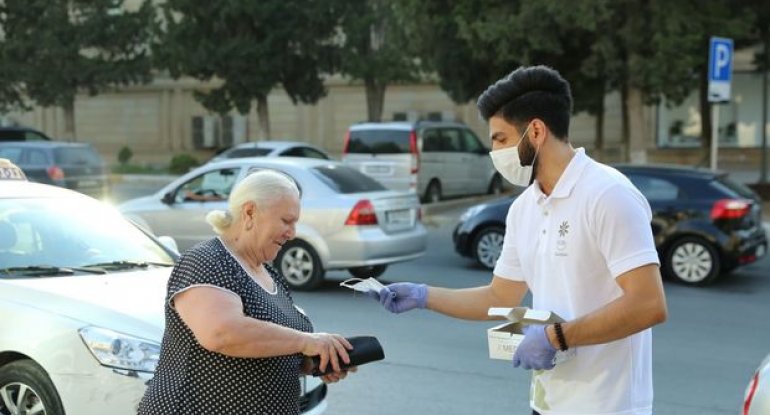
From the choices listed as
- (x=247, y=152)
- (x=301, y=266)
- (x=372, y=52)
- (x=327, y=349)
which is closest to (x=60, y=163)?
(x=247, y=152)

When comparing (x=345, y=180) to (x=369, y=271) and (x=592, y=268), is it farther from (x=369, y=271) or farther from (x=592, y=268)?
(x=592, y=268)

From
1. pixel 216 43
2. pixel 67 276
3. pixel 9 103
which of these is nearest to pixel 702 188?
pixel 67 276

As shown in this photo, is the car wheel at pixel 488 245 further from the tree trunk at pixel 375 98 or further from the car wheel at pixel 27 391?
the tree trunk at pixel 375 98

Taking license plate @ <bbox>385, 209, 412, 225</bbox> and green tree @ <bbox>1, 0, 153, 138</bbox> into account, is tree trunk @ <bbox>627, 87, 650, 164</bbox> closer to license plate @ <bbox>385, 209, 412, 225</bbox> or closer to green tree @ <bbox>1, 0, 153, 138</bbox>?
license plate @ <bbox>385, 209, 412, 225</bbox>

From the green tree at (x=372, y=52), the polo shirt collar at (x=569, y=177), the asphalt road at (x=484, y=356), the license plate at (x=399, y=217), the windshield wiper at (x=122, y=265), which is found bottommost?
the asphalt road at (x=484, y=356)

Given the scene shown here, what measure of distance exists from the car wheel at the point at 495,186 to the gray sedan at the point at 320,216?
11.4 meters

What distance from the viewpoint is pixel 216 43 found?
30516mm

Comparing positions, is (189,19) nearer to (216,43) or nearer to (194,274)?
(216,43)

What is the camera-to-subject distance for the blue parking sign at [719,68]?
14562 millimetres

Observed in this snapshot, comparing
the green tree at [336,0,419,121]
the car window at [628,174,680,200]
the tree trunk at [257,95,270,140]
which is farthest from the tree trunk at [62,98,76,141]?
the car window at [628,174,680,200]

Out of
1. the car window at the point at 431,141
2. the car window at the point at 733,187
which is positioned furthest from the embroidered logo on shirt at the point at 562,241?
the car window at the point at 431,141

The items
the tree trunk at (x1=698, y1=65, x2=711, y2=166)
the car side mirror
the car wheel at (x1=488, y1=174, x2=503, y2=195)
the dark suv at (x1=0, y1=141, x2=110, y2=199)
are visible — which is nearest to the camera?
the car side mirror

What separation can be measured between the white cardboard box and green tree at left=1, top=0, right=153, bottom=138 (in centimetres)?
3427

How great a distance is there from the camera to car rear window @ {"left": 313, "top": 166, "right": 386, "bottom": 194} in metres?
10.7
